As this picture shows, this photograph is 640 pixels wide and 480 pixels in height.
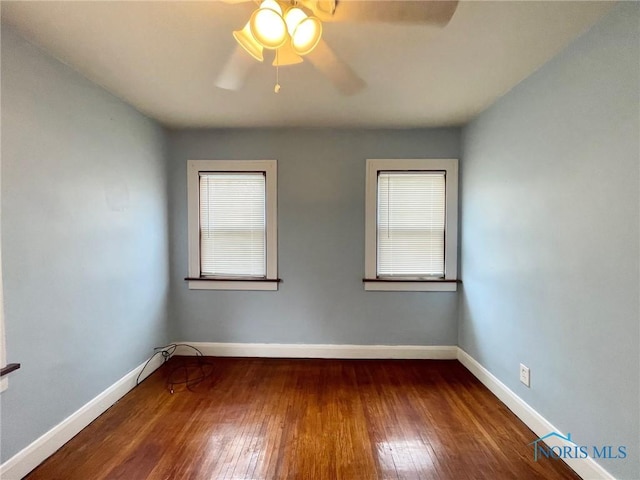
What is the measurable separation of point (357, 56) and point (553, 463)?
2576 millimetres

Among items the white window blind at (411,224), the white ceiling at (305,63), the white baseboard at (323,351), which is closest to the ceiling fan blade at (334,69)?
the white ceiling at (305,63)

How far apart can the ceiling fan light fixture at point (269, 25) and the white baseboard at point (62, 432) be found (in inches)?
92.8

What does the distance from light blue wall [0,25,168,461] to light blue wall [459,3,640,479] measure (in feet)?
9.74

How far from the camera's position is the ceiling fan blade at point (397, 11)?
1057 millimetres

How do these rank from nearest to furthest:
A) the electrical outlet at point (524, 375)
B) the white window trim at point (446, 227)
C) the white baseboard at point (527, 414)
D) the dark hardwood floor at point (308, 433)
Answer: the white baseboard at point (527, 414), the dark hardwood floor at point (308, 433), the electrical outlet at point (524, 375), the white window trim at point (446, 227)

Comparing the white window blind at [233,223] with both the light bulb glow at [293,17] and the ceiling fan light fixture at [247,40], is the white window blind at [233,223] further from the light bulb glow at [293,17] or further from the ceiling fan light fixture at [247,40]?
the light bulb glow at [293,17]

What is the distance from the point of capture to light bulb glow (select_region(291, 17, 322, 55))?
3.65ft

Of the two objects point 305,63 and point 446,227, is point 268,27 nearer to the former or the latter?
point 305,63

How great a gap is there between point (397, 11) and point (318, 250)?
210cm

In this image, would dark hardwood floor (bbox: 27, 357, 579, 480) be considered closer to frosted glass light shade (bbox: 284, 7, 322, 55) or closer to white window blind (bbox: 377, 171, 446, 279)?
white window blind (bbox: 377, 171, 446, 279)

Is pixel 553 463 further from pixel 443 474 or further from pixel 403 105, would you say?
pixel 403 105

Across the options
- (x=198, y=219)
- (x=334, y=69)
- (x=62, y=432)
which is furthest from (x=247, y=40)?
(x=62, y=432)

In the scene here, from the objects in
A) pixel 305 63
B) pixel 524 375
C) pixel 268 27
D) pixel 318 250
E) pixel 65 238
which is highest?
pixel 305 63

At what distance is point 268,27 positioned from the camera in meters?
1.10
